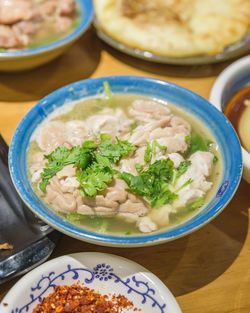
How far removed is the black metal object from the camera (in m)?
1.51

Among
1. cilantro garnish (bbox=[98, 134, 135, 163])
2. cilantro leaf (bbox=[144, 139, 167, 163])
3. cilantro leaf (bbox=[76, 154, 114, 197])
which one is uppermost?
cilantro leaf (bbox=[76, 154, 114, 197])

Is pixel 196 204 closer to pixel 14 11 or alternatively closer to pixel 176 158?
pixel 176 158

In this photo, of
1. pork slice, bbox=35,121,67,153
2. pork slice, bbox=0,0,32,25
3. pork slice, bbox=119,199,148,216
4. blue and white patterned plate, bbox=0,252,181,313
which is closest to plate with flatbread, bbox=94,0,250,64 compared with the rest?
pork slice, bbox=0,0,32,25

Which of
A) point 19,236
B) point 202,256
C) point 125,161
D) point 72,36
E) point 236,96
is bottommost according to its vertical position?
point 202,256

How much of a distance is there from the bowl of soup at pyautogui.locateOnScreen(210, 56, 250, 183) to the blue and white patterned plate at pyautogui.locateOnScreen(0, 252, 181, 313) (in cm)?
75

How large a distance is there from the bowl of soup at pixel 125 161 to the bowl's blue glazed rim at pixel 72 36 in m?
0.37

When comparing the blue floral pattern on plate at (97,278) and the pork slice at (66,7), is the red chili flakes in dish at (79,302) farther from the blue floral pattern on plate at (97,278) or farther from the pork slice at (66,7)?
the pork slice at (66,7)

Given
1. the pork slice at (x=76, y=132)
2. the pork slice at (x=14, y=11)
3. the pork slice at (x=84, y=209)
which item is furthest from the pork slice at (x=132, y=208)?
the pork slice at (x=14, y=11)

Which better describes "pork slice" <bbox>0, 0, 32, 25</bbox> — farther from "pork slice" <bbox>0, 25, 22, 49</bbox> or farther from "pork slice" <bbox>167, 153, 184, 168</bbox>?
"pork slice" <bbox>167, 153, 184, 168</bbox>

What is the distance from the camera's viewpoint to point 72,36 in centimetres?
230

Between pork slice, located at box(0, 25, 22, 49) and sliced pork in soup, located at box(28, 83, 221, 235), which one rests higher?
pork slice, located at box(0, 25, 22, 49)

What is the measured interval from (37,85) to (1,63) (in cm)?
26

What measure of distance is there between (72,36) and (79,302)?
4.54ft

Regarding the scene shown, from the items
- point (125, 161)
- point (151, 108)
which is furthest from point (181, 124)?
point (125, 161)
